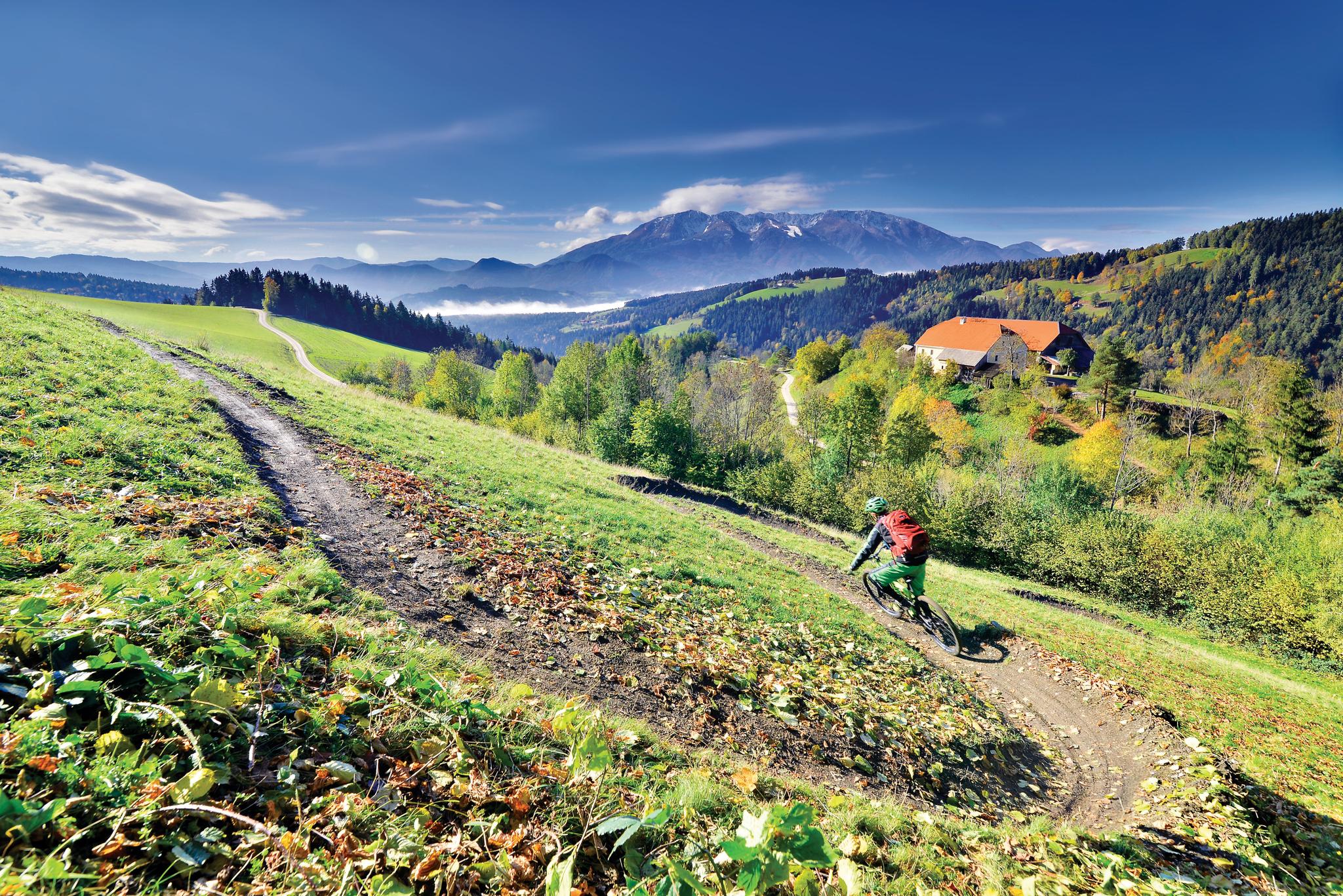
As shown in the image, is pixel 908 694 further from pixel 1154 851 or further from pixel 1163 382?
pixel 1163 382

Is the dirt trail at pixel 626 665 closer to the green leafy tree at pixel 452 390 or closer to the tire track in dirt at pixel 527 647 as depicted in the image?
the tire track in dirt at pixel 527 647

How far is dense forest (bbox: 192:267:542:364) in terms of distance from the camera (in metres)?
147

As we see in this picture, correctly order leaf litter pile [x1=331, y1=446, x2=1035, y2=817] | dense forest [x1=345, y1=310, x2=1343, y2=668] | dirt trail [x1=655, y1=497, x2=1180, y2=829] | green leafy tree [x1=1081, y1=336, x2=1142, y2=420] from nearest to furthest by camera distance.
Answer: leaf litter pile [x1=331, y1=446, x2=1035, y2=817], dirt trail [x1=655, y1=497, x2=1180, y2=829], dense forest [x1=345, y1=310, x2=1343, y2=668], green leafy tree [x1=1081, y1=336, x2=1142, y2=420]

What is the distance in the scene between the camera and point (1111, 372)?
6266 centimetres

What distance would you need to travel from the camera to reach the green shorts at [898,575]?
Result: 368 inches

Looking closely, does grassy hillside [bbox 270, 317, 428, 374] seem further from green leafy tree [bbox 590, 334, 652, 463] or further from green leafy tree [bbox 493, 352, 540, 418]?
green leafy tree [bbox 590, 334, 652, 463]

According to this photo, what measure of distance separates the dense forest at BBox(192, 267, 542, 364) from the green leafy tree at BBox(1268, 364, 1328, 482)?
14097cm

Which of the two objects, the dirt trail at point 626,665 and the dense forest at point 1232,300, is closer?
the dirt trail at point 626,665

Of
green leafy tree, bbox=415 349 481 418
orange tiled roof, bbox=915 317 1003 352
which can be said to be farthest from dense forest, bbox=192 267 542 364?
orange tiled roof, bbox=915 317 1003 352

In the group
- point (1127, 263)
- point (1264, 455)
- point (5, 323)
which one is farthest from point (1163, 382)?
point (1127, 263)

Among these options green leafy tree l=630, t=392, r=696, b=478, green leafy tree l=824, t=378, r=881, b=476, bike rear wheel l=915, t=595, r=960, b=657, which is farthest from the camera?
green leafy tree l=630, t=392, r=696, b=478

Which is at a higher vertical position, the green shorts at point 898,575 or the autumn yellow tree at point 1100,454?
the green shorts at point 898,575

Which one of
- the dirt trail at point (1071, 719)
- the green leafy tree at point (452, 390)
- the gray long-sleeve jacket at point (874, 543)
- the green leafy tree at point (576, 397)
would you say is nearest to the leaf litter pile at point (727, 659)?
the dirt trail at point (1071, 719)

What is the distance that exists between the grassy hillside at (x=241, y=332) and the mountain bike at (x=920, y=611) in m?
73.6
